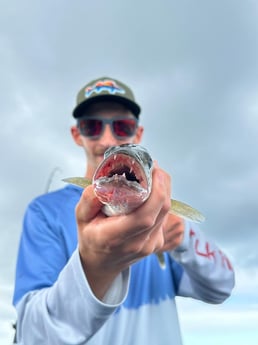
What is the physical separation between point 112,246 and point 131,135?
128 inches

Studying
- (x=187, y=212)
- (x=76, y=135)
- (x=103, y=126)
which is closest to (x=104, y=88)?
(x=103, y=126)

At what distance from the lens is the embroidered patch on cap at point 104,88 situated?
5.53 m

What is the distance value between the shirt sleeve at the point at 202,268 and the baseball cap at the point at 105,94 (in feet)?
7.19

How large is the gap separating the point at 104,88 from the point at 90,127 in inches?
24.5

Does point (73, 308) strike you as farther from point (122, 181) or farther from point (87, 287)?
point (122, 181)

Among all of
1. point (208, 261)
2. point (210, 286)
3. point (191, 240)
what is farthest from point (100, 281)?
point (210, 286)

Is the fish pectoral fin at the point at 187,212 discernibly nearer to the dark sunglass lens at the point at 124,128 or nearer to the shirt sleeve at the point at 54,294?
the shirt sleeve at the point at 54,294

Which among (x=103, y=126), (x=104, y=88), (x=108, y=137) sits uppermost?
(x=104, y=88)

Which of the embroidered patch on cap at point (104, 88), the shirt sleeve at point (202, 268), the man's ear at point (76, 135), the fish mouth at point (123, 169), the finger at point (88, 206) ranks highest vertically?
the embroidered patch on cap at point (104, 88)

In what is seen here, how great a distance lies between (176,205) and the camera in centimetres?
268

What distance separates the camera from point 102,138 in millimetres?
5367

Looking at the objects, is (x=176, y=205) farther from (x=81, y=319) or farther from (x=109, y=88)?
(x=109, y=88)

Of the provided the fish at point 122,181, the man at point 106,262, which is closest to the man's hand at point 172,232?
the man at point 106,262

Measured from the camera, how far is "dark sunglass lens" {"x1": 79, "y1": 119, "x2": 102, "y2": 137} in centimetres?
540
